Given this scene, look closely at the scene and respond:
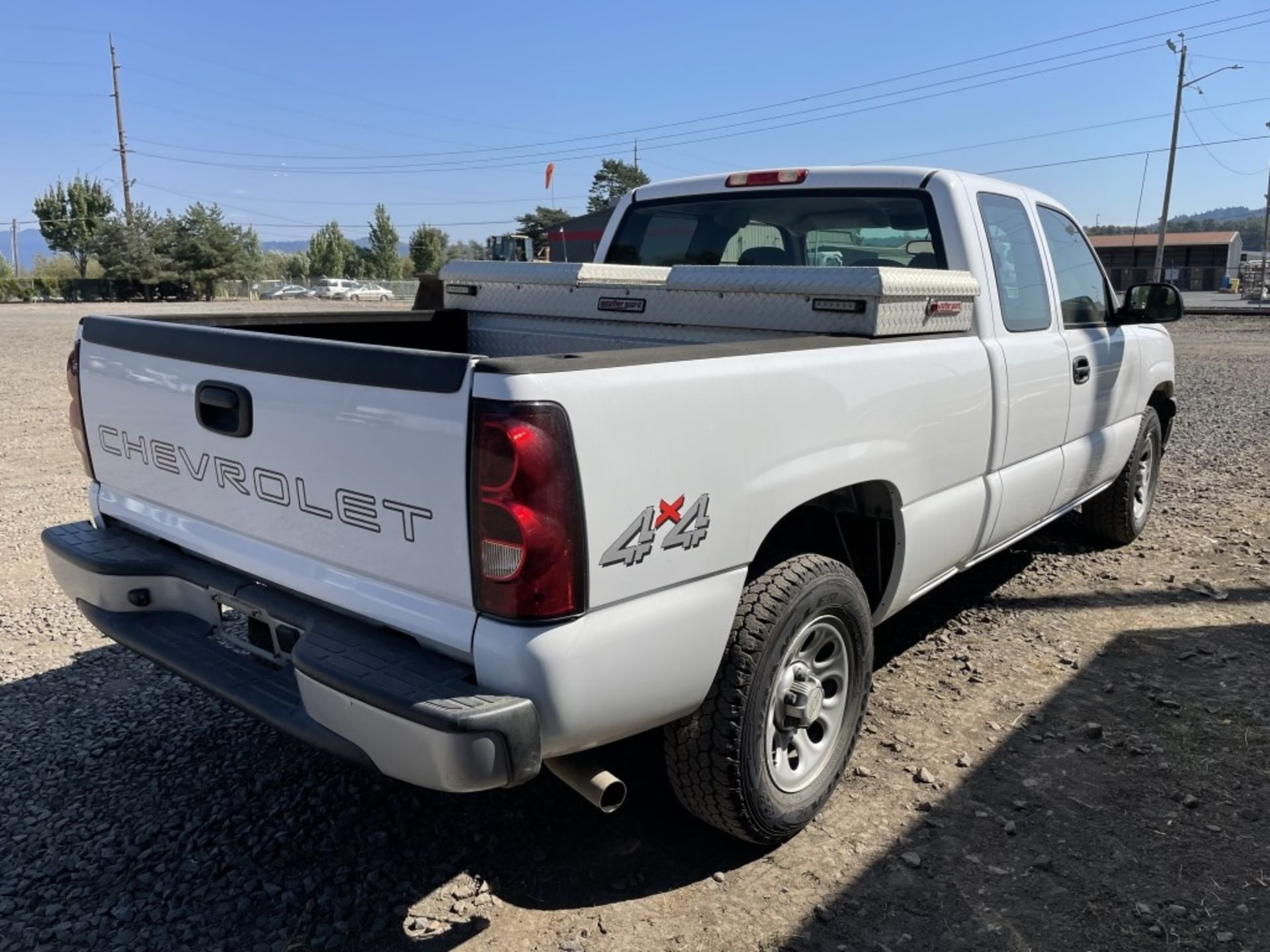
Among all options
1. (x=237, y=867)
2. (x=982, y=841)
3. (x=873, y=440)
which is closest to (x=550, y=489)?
(x=873, y=440)

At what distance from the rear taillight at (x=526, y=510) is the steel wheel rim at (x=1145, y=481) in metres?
4.87

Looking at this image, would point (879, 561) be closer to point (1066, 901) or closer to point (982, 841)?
point (982, 841)

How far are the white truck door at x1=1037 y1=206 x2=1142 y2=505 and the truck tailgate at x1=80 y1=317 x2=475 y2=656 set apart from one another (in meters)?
3.33

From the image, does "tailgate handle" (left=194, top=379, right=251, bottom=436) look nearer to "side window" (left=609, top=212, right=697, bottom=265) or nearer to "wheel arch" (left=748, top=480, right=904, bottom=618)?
"wheel arch" (left=748, top=480, right=904, bottom=618)

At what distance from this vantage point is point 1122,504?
578cm

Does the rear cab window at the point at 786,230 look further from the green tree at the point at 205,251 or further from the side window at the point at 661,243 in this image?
the green tree at the point at 205,251

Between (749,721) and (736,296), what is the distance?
1609mm

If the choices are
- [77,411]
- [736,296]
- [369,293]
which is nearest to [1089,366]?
[736,296]

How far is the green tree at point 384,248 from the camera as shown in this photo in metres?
92.4

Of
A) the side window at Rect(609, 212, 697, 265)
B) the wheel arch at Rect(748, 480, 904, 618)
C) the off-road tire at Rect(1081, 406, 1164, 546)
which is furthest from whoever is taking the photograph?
the off-road tire at Rect(1081, 406, 1164, 546)

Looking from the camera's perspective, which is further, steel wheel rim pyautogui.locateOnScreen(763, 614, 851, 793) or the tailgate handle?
steel wheel rim pyautogui.locateOnScreen(763, 614, 851, 793)

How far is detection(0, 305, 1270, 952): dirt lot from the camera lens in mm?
2598

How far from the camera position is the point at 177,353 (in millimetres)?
2803

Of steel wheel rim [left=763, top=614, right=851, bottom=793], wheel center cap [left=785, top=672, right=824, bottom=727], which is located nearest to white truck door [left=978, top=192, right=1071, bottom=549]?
steel wheel rim [left=763, top=614, right=851, bottom=793]
